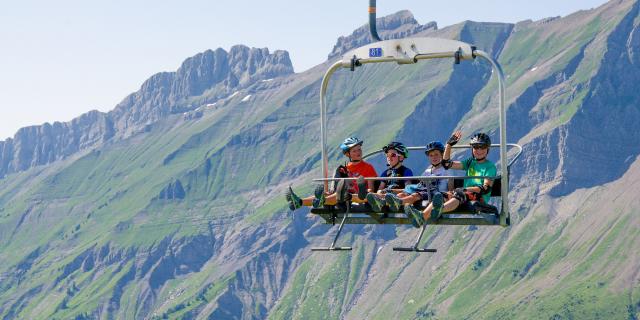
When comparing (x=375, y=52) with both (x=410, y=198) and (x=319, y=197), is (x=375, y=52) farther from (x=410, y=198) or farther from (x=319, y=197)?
(x=319, y=197)

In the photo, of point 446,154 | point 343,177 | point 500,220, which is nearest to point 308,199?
point 343,177

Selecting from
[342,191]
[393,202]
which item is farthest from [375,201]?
[342,191]

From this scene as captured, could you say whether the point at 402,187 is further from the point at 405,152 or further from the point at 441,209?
the point at 441,209

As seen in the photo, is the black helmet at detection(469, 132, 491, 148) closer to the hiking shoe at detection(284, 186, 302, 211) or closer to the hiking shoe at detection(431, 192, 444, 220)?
the hiking shoe at detection(431, 192, 444, 220)

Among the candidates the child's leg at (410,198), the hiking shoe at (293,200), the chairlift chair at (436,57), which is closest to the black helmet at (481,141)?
the chairlift chair at (436,57)

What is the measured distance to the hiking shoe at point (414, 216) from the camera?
938 inches

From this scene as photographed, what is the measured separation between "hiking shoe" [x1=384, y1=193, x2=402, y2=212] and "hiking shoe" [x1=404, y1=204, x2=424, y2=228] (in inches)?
27.9

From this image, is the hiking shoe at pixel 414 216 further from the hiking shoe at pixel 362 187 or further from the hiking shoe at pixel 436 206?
the hiking shoe at pixel 362 187

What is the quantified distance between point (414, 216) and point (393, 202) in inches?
44.6

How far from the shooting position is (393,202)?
25.0 metres

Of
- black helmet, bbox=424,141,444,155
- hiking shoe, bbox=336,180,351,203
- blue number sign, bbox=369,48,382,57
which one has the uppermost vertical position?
blue number sign, bbox=369,48,382,57

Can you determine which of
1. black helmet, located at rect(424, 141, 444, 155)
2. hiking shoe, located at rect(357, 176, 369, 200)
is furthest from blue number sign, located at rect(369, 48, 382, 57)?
black helmet, located at rect(424, 141, 444, 155)

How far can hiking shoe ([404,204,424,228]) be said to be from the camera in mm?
23836

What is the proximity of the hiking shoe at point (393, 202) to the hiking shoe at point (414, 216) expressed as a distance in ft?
2.32
